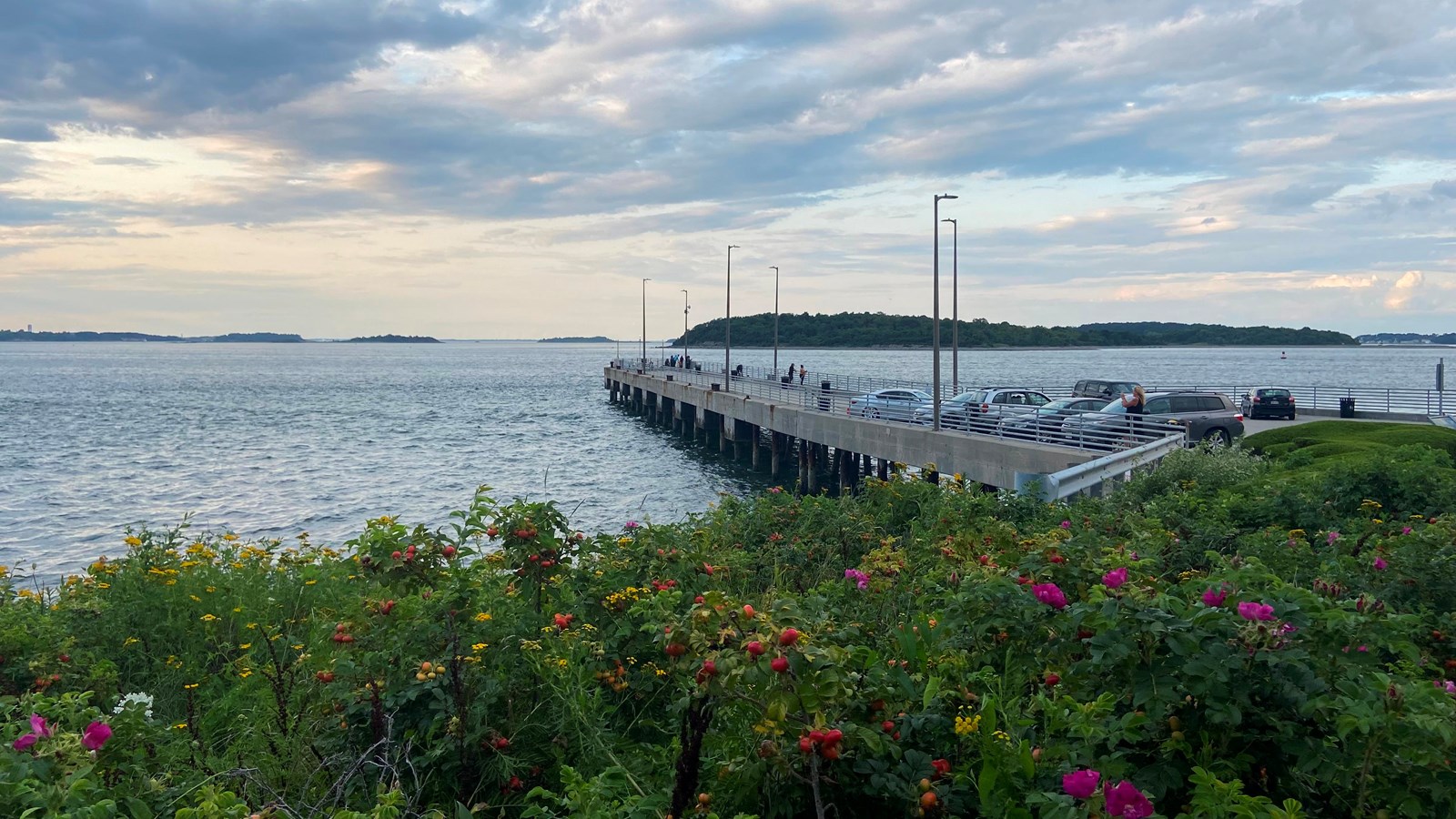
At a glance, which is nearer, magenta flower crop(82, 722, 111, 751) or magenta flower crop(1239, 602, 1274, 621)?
magenta flower crop(1239, 602, 1274, 621)

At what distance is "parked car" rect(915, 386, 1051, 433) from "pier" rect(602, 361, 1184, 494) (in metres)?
0.89

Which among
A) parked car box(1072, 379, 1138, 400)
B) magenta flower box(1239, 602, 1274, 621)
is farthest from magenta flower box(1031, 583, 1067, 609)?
parked car box(1072, 379, 1138, 400)

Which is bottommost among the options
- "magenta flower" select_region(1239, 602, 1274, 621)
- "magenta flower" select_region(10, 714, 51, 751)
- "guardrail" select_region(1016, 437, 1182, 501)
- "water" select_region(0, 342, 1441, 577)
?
"water" select_region(0, 342, 1441, 577)

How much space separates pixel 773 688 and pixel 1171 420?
27.5 m

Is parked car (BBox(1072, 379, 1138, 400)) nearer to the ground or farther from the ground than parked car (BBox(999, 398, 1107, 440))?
farther from the ground

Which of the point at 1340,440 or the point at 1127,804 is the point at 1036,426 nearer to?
the point at 1340,440

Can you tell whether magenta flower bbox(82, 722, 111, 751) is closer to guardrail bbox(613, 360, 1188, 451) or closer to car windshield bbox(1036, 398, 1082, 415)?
guardrail bbox(613, 360, 1188, 451)

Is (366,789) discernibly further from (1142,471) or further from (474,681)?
(1142,471)

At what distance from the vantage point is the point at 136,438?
5400 centimetres

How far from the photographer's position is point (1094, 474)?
1706 cm

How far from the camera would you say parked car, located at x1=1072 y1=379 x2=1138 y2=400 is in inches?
1425

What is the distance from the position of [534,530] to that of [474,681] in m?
1.23

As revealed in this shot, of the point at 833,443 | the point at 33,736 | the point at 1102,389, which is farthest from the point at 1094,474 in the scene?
the point at 1102,389

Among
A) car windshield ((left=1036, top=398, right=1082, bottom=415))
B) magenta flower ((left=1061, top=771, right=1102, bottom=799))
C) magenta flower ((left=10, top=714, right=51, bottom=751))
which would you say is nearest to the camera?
magenta flower ((left=1061, top=771, right=1102, bottom=799))
